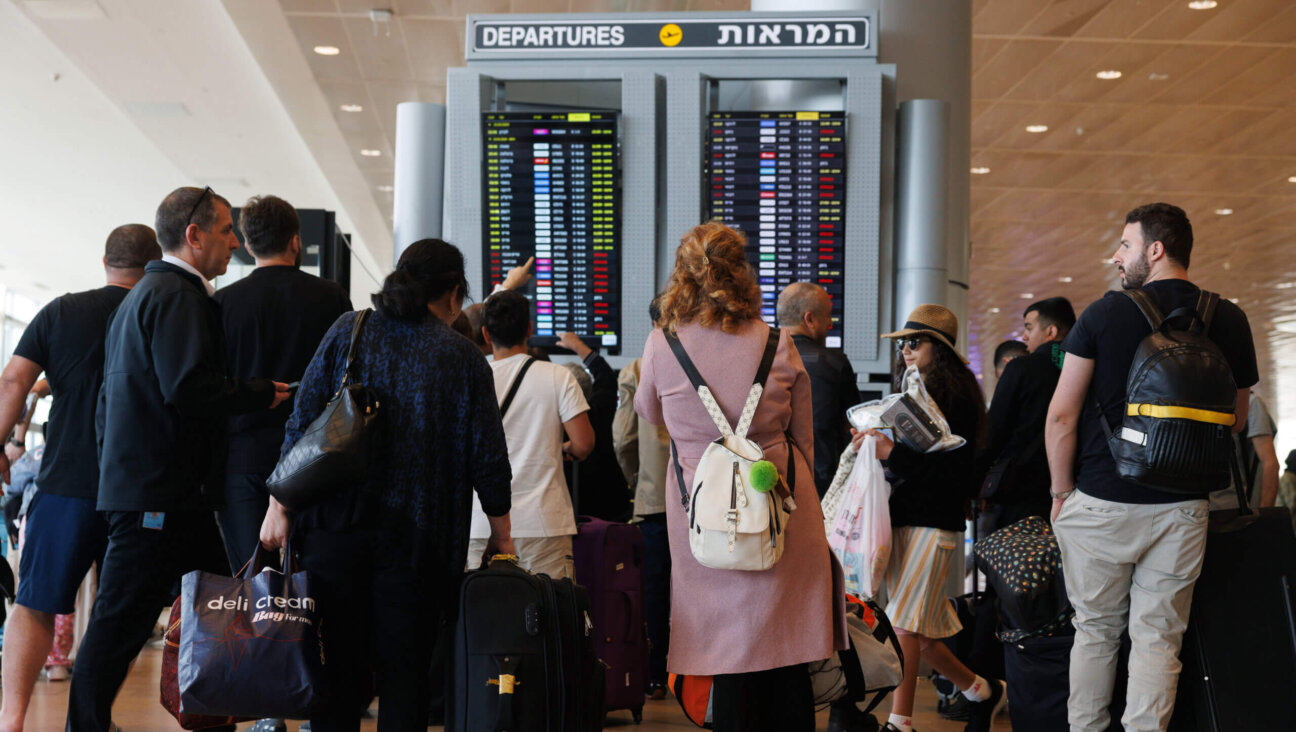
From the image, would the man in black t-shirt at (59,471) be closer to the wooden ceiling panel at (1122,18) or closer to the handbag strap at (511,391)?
the handbag strap at (511,391)

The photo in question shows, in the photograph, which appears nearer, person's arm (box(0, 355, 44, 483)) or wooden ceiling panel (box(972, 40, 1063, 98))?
person's arm (box(0, 355, 44, 483))

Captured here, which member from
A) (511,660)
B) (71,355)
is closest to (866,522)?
(511,660)

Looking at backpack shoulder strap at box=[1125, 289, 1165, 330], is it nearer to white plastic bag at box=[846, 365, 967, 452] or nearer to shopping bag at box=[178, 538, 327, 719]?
white plastic bag at box=[846, 365, 967, 452]

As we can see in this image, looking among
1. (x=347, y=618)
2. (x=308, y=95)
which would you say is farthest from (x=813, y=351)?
(x=308, y=95)

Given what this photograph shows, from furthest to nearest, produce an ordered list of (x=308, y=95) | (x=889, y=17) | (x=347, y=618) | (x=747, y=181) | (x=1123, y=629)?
(x=308, y=95) → (x=889, y=17) → (x=747, y=181) → (x=1123, y=629) → (x=347, y=618)

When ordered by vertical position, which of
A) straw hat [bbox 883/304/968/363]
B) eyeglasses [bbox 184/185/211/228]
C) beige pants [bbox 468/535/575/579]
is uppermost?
eyeglasses [bbox 184/185/211/228]

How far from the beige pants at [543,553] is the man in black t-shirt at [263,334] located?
31.9 inches

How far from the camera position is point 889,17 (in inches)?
232

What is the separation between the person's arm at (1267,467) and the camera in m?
6.62

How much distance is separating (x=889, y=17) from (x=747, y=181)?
1280 mm

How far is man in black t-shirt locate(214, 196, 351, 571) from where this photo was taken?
143 inches

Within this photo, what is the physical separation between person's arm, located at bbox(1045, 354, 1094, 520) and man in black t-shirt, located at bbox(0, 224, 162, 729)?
9.86 ft

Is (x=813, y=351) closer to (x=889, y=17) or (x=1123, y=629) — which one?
(x=1123, y=629)

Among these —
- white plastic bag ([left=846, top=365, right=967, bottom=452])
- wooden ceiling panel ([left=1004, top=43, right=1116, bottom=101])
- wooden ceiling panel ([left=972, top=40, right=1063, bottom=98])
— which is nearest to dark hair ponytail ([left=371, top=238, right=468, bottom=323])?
white plastic bag ([left=846, top=365, right=967, bottom=452])
